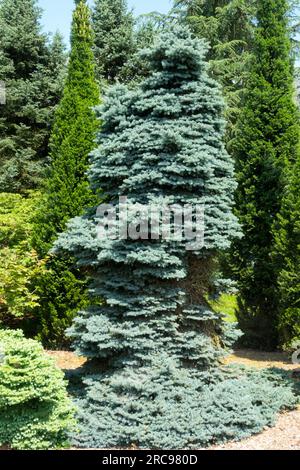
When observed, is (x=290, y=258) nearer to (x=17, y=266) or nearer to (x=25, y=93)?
(x=17, y=266)

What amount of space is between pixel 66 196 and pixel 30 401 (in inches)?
155

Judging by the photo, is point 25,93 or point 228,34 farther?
point 228,34

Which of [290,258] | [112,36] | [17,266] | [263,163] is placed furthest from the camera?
[112,36]

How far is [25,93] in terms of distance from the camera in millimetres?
14336

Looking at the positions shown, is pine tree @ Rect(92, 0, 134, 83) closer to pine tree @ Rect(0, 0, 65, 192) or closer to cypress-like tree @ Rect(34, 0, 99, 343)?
pine tree @ Rect(0, 0, 65, 192)

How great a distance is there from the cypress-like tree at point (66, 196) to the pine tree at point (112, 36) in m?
8.13

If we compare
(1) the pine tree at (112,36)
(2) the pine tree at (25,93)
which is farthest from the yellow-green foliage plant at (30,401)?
(1) the pine tree at (112,36)

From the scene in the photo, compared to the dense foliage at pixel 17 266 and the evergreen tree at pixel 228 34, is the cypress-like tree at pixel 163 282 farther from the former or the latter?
the evergreen tree at pixel 228 34

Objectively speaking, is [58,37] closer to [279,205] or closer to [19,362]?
[279,205]

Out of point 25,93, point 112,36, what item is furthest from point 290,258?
point 112,36

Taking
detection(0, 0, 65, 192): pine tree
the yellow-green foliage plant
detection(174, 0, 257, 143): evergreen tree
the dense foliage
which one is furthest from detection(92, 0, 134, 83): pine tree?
the yellow-green foliage plant

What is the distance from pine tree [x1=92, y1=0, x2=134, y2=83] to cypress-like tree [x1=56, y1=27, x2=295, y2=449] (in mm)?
11168

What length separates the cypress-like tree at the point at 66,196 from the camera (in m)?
7.60

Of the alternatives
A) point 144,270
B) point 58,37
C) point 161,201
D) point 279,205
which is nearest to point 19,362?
point 144,270
